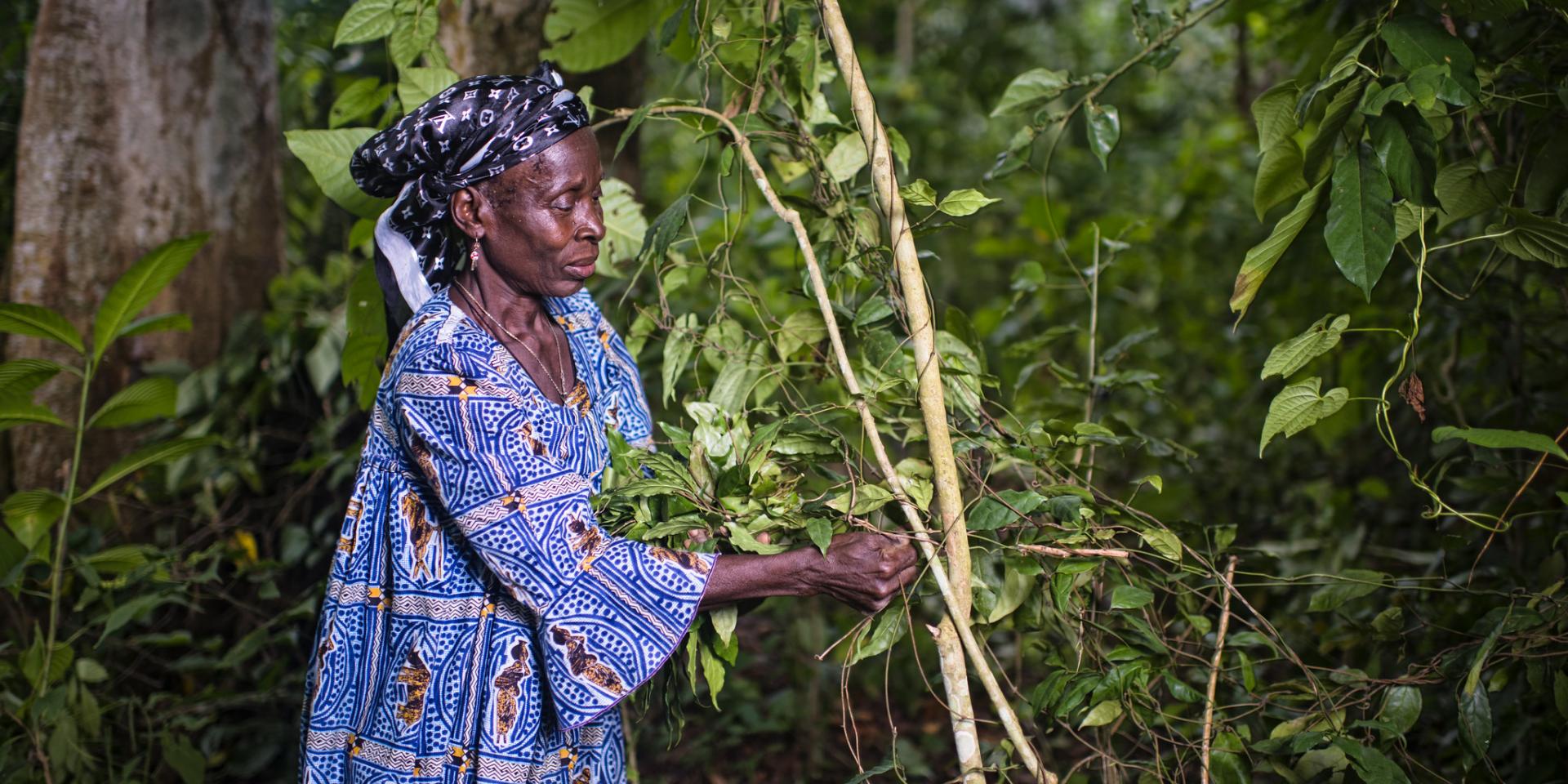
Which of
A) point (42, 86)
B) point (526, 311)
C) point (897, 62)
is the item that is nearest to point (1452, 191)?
point (526, 311)

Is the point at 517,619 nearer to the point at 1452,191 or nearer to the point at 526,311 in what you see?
the point at 526,311

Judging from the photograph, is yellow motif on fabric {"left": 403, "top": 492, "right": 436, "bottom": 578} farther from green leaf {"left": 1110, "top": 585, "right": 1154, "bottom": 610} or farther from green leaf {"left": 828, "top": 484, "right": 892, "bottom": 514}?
green leaf {"left": 1110, "top": 585, "right": 1154, "bottom": 610}

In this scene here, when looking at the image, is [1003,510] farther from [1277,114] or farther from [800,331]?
[1277,114]

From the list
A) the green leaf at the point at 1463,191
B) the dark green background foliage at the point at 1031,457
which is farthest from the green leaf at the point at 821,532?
the green leaf at the point at 1463,191

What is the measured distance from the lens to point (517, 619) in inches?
63.1

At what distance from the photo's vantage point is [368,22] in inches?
78.9

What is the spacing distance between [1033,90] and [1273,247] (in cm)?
64

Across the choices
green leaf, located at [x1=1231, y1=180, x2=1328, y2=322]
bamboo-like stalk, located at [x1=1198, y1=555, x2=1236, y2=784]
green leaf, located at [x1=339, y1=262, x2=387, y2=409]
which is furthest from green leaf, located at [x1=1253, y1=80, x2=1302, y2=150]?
green leaf, located at [x1=339, y1=262, x2=387, y2=409]

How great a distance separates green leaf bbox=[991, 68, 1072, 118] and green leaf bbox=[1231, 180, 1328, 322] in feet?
1.92

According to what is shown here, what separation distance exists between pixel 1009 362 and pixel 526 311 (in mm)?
2007

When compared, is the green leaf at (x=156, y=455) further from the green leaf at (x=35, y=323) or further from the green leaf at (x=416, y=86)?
the green leaf at (x=416, y=86)

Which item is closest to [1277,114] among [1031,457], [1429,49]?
[1429,49]

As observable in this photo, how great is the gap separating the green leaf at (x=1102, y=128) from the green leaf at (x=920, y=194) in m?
0.45

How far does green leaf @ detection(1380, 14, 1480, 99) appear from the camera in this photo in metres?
1.41
